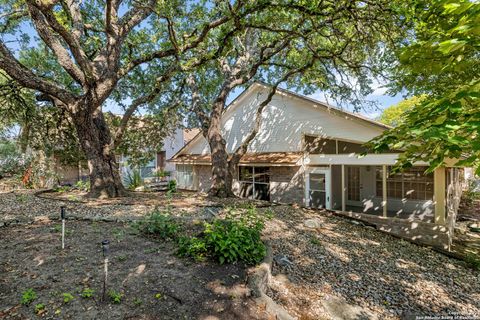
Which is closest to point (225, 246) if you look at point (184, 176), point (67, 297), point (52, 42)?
point (67, 297)

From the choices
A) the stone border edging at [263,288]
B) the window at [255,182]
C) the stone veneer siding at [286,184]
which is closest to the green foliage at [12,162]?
the window at [255,182]

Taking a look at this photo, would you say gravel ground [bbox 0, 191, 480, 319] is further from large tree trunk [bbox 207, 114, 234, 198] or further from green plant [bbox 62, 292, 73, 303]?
green plant [bbox 62, 292, 73, 303]

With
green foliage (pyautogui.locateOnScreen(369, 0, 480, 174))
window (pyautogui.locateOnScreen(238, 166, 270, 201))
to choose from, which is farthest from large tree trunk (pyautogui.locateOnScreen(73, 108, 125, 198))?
green foliage (pyautogui.locateOnScreen(369, 0, 480, 174))

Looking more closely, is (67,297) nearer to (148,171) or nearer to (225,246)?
(225,246)

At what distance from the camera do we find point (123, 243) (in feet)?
15.8

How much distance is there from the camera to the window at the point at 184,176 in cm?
1864

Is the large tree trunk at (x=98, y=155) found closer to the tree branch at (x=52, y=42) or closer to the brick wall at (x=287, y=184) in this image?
the tree branch at (x=52, y=42)

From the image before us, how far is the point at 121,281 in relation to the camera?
138 inches

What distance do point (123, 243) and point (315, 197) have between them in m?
9.71

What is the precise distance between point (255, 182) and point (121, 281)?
11.7m

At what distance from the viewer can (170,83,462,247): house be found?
1031cm

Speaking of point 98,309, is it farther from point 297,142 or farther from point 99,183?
point 297,142

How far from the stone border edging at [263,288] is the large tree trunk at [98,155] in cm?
708

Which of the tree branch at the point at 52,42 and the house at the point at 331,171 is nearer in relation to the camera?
the tree branch at the point at 52,42
